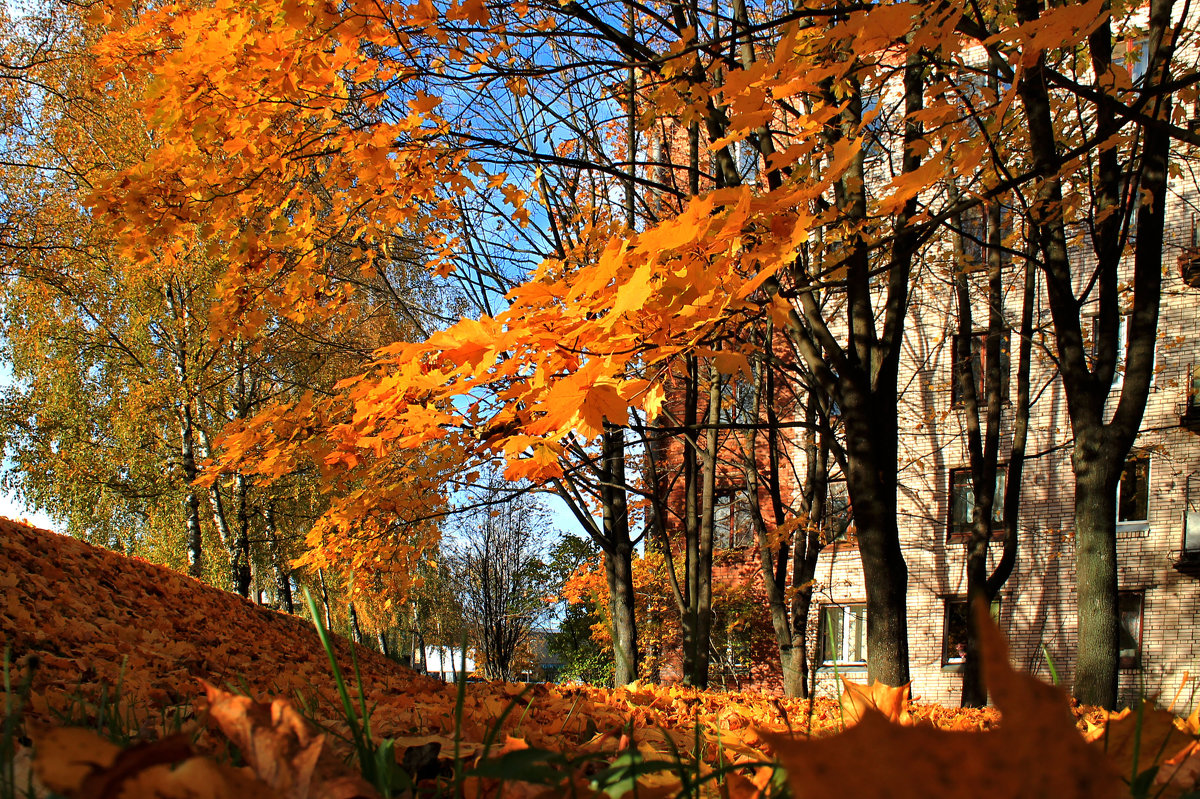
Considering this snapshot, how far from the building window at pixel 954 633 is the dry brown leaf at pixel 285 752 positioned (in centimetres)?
1620

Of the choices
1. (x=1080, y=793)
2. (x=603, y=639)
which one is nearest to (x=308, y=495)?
(x=603, y=639)

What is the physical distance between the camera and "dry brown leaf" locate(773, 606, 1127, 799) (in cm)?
43

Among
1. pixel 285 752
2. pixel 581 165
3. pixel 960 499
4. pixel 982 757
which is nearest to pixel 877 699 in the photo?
pixel 982 757

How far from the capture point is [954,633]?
14898mm

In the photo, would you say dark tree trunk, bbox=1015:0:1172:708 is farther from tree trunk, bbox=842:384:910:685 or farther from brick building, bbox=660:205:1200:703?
brick building, bbox=660:205:1200:703

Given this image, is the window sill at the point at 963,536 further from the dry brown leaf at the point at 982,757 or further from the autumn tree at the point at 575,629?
the dry brown leaf at the point at 982,757

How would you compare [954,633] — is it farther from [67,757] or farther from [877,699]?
[67,757]

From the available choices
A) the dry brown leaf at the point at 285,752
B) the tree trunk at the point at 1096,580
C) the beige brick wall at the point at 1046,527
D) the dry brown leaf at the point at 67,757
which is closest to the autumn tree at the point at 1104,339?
the tree trunk at the point at 1096,580

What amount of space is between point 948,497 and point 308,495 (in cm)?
1403

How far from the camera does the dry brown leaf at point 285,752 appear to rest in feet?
2.02

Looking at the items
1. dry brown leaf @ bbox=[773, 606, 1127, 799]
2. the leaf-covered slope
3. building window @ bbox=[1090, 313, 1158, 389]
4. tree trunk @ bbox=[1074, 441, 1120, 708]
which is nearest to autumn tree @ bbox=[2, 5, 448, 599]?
the leaf-covered slope

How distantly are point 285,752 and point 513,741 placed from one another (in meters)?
0.47

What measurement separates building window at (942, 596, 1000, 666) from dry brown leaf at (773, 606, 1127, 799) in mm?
16156

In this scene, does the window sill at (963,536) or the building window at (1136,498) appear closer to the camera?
the building window at (1136,498)
